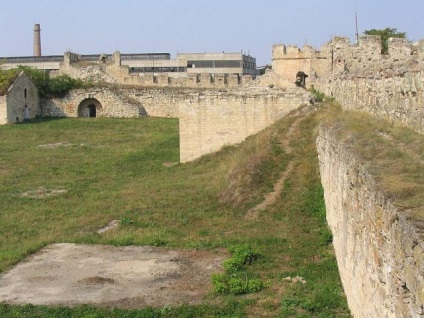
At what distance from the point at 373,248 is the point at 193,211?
327 inches

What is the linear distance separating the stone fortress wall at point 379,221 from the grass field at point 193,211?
767 mm

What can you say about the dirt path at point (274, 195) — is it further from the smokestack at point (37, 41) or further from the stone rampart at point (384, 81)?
the smokestack at point (37, 41)

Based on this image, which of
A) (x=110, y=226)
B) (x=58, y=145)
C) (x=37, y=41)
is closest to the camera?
(x=110, y=226)

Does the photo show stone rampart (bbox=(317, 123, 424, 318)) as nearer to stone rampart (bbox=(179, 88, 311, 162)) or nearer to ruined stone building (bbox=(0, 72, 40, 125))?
stone rampart (bbox=(179, 88, 311, 162))

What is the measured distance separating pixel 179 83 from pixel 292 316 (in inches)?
1212

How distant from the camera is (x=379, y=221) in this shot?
15.6 feet

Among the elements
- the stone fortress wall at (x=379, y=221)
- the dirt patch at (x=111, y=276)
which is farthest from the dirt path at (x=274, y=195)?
the dirt patch at (x=111, y=276)

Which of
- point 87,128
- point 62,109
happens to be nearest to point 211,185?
point 87,128

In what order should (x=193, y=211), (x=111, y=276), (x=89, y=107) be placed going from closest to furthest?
(x=111, y=276) < (x=193, y=211) < (x=89, y=107)

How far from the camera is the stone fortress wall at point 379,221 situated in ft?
12.7

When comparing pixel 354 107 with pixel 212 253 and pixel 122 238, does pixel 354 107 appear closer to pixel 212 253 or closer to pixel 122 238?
pixel 212 253

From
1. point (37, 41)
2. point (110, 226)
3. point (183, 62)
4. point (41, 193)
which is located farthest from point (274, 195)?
point (37, 41)

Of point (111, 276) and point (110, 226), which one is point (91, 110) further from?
point (111, 276)

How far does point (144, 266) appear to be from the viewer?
9.91 m
